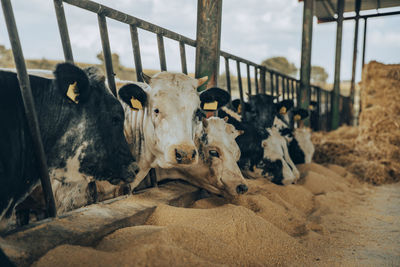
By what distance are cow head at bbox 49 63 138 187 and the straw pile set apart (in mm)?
A: 4478

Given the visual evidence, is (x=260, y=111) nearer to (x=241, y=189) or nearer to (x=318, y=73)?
(x=241, y=189)

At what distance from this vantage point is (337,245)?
2.22m

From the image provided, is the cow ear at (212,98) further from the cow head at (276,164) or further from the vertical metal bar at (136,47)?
the cow head at (276,164)

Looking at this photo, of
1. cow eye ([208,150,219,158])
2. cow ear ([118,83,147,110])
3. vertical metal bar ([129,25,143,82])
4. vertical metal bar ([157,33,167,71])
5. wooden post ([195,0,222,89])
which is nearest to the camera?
cow ear ([118,83,147,110])

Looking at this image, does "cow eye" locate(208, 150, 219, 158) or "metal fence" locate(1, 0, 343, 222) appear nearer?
"metal fence" locate(1, 0, 343, 222)

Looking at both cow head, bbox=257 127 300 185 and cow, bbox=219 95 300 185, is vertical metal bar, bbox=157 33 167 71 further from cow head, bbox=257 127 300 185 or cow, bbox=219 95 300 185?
cow head, bbox=257 127 300 185

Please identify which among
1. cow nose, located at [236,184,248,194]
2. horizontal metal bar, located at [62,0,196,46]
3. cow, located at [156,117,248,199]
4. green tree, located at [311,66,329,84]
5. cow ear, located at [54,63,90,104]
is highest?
green tree, located at [311,66,329,84]

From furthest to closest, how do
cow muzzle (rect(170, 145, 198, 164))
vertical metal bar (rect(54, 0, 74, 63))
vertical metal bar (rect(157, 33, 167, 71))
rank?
1. vertical metal bar (rect(157, 33, 167, 71))
2. cow muzzle (rect(170, 145, 198, 164))
3. vertical metal bar (rect(54, 0, 74, 63))

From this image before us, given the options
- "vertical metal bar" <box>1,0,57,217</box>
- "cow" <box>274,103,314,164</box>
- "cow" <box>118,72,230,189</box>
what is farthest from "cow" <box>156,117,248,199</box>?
→ "cow" <box>274,103,314,164</box>

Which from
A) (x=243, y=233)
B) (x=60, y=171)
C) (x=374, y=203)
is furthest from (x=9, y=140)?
(x=374, y=203)

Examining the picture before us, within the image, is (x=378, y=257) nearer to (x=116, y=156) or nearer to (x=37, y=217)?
(x=116, y=156)

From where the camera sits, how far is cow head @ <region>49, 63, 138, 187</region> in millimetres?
2045

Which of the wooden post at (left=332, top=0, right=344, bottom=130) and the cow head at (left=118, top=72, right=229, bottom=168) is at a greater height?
the wooden post at (left=332, top=0, right=344, bottom=130)

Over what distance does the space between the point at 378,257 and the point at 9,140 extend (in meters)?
2.31
